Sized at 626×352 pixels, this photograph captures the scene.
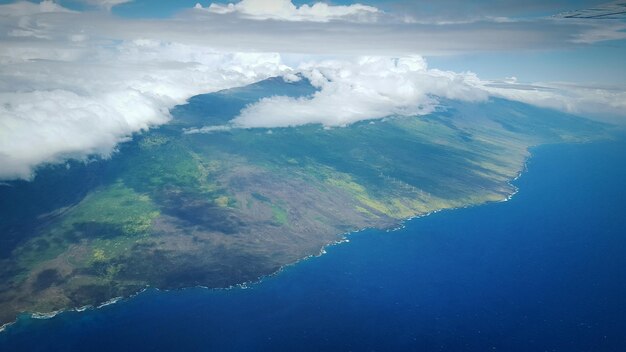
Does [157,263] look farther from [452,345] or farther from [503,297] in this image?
[503,297]

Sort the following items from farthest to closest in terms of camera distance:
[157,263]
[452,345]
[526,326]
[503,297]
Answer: [157,263] < [503,297] < [526,326] < [452,345]

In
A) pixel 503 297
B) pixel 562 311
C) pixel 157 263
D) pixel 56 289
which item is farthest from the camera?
pixel 157 263

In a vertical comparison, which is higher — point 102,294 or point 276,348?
point 276,348

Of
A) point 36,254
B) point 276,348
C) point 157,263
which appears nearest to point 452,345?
point 276,348

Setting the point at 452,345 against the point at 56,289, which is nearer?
the point at 452,345

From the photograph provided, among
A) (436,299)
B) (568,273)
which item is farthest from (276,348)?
(568,273)

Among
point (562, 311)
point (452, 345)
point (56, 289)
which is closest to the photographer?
point (452, 345)

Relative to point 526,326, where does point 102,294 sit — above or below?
below

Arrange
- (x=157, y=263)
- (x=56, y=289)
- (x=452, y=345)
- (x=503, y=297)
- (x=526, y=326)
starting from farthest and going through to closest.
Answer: (x=157, y=263) < (x=56, y=289) < (x=503, y=297) < (x=526, y=326) < (x=452, y=345)

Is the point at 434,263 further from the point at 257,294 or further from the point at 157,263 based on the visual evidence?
the point at 157,263
